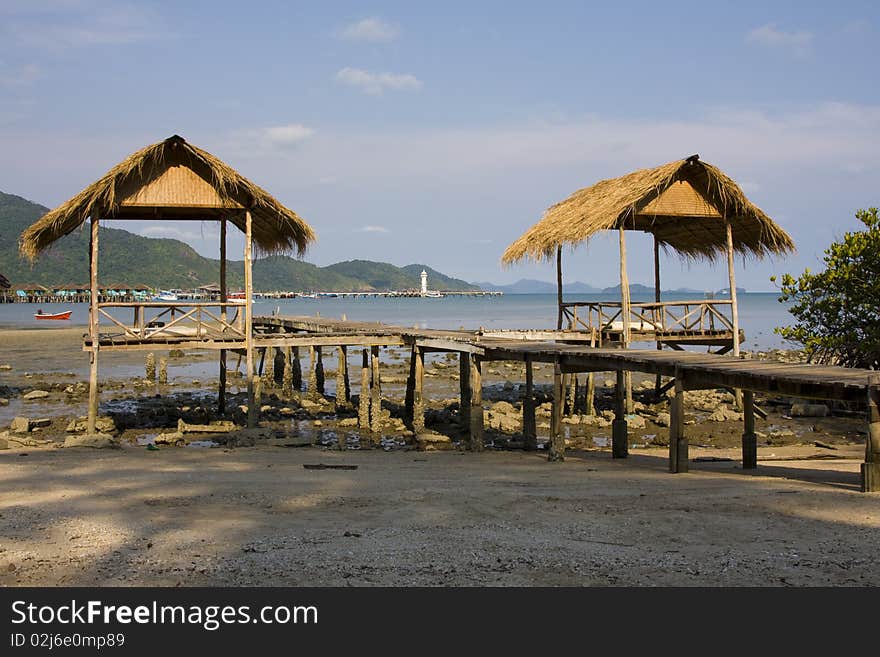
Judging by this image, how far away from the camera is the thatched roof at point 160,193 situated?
15758 mm

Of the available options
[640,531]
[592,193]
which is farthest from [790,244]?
[640,531]

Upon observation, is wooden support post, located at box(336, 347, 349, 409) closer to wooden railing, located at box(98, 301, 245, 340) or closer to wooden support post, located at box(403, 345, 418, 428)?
wooden support post, located at box(403, 345, 418, 428)

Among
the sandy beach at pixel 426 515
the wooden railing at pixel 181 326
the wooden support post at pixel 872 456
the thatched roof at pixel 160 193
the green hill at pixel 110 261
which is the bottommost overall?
the sandy beach at pixel 426 515

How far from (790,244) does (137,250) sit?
148407 mm

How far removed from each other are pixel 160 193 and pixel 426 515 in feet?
35.0

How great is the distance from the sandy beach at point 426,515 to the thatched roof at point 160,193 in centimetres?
423

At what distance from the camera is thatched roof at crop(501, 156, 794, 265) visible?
18.4 metres

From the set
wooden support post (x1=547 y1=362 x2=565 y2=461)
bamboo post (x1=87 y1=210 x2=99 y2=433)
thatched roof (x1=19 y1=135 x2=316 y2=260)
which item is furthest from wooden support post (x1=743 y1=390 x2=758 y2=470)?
bamboo post (x1=87 y1=210 x2=99 y2=433)

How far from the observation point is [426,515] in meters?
8.38

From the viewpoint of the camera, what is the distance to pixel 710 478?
1092 centimetres

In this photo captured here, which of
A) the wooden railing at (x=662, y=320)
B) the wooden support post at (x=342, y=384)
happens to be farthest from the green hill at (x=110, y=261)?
the wooden railing at (x=662, y=320)

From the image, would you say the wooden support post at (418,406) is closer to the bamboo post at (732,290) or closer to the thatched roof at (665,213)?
the thatched roof at (665,213)
